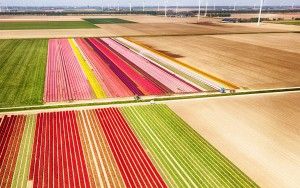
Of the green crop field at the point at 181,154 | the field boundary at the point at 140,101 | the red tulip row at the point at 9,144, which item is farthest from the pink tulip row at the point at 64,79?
the green crop field at the point at 181,154

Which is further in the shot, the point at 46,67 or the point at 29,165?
the point at 46,67

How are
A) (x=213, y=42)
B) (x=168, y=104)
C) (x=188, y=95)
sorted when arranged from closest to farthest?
(x=168, y=104), (x=188, y=95), (x=213, y=42)

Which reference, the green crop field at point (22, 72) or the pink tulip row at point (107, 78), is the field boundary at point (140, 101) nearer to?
the green crop field at point (22, 72)

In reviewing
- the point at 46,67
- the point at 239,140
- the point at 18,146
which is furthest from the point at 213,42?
the point at 18,146

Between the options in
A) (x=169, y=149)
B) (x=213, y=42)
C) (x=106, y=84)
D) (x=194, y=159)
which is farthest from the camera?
(x=213, y=42)

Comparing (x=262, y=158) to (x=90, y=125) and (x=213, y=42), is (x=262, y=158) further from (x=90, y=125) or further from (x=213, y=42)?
(x=213, y=42)

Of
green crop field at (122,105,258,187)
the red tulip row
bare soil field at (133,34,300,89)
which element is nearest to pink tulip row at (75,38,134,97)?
green crop field at (122,105,258,187)

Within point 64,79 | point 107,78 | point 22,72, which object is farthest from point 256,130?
point 22,72
